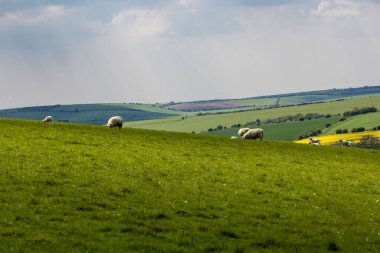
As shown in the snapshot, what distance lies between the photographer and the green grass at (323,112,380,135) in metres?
155

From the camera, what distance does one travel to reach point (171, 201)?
21.7 metres

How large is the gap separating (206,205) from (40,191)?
7221 mm

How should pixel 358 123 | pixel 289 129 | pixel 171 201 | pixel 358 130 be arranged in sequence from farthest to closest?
pixel 289 129 < pixel 358 123 < pixel 358 130 < pixel 171 201

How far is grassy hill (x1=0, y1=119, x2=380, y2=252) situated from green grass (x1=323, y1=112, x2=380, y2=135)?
396ft

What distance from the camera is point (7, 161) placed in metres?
26.9

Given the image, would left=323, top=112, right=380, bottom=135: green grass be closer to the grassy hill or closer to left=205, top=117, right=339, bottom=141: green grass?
left=205, top=117, right=339, bottom=141: green grass

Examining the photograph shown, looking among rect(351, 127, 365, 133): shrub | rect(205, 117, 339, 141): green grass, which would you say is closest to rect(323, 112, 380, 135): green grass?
rect(351, 127, 365, 133): shrub

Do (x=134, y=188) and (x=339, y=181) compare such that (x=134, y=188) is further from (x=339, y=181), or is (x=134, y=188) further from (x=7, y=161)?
(x=339, y=181)

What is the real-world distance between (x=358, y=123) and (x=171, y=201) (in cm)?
15145

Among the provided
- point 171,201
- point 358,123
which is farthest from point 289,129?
point 171,201

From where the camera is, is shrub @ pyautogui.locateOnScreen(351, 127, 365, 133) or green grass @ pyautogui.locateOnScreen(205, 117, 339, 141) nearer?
shrub @ pyautogui.locateOnScreen(351, 127, 365, 133)

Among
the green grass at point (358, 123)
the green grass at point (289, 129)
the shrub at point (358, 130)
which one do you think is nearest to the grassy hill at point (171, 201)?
the shrub at point (358, 130)

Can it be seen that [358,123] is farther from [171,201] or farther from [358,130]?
[171,201]

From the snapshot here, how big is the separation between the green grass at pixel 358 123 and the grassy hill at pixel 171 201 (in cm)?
12061
